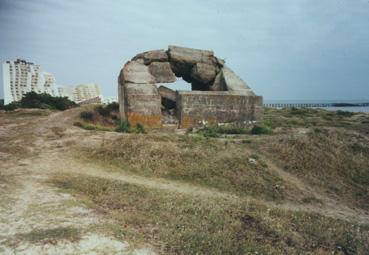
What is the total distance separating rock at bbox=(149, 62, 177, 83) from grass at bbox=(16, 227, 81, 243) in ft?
37.7

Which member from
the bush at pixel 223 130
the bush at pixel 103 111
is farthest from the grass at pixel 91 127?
the bush at pixel 223 130

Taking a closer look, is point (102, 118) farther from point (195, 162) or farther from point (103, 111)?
point (195, 162)

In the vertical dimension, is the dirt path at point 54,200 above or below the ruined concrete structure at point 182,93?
below

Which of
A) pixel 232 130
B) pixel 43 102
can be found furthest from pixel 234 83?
pixel 43 102

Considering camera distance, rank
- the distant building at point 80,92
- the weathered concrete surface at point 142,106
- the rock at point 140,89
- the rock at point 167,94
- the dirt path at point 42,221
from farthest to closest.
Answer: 1. the distant building at point 80,92
2. the rock at point 167,94
3. the rock at point 140,89
4. the weathered concrete surface at point 142,106
5. the dirt path at point 42,221

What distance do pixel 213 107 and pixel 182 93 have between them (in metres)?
1.51

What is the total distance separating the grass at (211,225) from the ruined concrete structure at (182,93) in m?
7.03

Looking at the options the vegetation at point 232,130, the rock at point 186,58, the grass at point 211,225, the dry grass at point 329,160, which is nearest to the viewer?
the grass at point 211,225

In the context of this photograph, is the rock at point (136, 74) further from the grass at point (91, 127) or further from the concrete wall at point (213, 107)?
the grass at point (91, 127)

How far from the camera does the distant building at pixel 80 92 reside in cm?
6838

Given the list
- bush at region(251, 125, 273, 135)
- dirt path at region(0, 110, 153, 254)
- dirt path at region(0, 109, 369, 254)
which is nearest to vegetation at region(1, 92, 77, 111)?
dirt path at region(0, 109, 369, 254)

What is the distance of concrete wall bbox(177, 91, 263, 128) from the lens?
13.8m

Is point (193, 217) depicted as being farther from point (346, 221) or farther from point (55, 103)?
point (55, 103)

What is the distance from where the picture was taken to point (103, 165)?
8.47 metres
